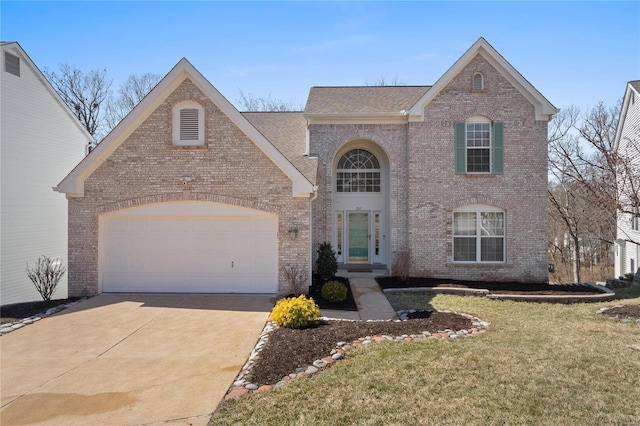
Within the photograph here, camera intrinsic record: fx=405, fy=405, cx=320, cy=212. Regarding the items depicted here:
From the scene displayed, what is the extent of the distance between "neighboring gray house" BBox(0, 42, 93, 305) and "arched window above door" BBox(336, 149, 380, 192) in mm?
12933

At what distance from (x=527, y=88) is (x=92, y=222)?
15.7m

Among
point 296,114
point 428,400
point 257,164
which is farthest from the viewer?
point 296,114

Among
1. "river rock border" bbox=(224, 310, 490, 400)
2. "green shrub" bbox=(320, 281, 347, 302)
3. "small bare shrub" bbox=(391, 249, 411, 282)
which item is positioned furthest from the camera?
"small bare shrub" bbox=(391, 249, 411, 282)

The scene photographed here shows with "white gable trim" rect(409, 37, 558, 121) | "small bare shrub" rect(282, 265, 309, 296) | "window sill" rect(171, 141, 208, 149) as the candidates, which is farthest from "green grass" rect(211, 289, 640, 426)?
"white gable trim" rect(409, 37, 558, 121)

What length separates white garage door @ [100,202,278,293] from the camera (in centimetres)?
1225

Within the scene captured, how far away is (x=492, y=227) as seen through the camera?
1570cm

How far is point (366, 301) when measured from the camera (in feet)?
39.7

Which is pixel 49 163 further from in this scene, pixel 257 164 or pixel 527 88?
pixel 527 88

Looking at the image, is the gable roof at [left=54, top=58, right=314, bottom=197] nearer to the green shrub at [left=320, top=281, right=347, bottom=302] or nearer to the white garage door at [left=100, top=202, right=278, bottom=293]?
the white garage door at [left=100, top=202, right=278, bottom=293]

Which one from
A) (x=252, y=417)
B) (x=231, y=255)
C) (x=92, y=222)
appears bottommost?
(x=252, y=417)

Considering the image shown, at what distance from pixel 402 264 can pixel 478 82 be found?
24.8 ft

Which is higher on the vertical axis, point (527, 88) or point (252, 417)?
point (527, 88)

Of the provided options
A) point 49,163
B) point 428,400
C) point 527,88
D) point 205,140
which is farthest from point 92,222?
point 527,88

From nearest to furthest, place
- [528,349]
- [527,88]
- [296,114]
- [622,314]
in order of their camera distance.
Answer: [528,349]
[622,314]
[527,88]
[296,114]
